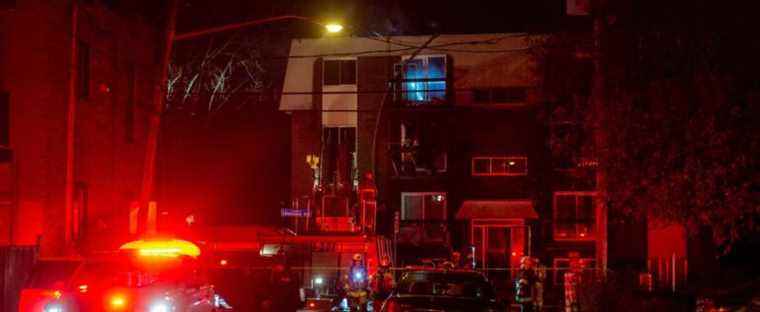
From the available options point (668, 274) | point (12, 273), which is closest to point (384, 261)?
point (668, 274)

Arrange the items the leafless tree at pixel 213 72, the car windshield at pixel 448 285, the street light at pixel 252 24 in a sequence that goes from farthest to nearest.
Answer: the leafless tree at pixel 213 72 < the street light at pixel 252 24 < the car windshield at pixel 448 285

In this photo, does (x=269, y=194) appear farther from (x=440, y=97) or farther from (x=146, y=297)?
(x=146, y=297)

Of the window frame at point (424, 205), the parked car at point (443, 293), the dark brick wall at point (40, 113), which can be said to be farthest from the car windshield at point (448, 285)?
the window frame at point (424, 205)

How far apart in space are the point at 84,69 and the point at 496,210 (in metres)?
17.7

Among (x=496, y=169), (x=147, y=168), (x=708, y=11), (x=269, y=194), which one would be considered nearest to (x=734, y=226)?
(x=708, y=11)

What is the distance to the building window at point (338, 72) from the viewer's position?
37.6 meters

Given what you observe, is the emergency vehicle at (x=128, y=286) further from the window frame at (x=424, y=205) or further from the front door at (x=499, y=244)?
the front door at (x=499, y=244)

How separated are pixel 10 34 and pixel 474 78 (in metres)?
20.1

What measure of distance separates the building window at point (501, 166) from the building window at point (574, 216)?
1.72 metres

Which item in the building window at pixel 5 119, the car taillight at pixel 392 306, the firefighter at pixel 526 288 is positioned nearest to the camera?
the car taillight at pixel 392 306

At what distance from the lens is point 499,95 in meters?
36.3

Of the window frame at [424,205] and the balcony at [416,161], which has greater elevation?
the balcony at [416,161]

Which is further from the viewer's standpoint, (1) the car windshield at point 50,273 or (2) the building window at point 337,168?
(2) the building window at point 337,168

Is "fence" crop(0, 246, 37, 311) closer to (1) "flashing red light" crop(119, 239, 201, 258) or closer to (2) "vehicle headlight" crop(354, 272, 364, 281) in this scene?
(1) "flashing red light" crop(119, 239, 201, 258)
